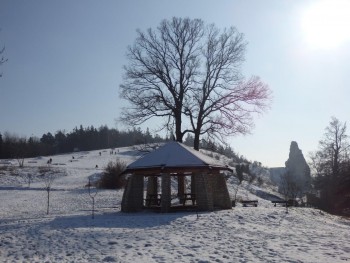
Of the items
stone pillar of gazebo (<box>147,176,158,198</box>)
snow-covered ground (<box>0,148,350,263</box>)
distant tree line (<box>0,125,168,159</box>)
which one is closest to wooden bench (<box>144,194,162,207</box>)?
stone pillar of gazebo (<box>147,176,158,198</box>)

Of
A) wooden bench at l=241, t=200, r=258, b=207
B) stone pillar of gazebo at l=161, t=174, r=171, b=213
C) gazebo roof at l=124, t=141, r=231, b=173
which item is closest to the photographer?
stone pillar of gazebo at l=161, t=174, r=171, b=213

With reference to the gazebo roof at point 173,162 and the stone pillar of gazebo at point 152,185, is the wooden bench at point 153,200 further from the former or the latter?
the gazebo roof at point 173,162

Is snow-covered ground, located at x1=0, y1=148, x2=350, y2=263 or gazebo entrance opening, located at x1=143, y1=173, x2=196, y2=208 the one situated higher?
gazebo entrance opening, located at x1=143, y1=173, x2=196, y2=208

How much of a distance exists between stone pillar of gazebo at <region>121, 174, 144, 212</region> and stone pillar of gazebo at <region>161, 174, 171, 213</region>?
6.35ft

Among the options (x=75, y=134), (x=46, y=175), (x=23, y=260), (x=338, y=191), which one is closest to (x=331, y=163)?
(x=338, y=191)

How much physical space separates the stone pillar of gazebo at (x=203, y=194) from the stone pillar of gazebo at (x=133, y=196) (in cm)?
333

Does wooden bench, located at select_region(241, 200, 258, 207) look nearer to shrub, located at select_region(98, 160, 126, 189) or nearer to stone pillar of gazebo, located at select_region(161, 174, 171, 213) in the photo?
stone pillar of gazebo, located at select_region(161, 174, 171, 213)

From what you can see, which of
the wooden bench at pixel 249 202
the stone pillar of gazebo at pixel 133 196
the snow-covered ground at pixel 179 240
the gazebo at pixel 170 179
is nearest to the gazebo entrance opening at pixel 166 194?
the gazebo at pixel 170 179

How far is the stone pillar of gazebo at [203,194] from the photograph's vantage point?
20.2 m

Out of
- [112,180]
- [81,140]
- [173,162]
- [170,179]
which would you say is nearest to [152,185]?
[170,179]

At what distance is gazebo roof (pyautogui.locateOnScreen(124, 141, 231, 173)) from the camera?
66.5 feet

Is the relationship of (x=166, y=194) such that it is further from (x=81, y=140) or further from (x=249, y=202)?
(x=81, y=140)

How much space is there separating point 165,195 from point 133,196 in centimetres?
216

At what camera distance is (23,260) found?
9805 mm
